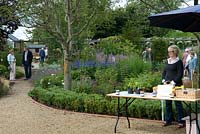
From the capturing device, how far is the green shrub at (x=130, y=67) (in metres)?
15.7

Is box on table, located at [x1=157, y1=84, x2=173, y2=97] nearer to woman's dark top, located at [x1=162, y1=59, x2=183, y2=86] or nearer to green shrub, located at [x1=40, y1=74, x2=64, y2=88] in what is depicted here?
woman's dark top, located at [x1=162, y1=59, x2=183, y2=86]

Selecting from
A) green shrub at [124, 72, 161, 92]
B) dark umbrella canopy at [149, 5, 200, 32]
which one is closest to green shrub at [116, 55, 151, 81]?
green shrub at [124, 72, 161, 92]

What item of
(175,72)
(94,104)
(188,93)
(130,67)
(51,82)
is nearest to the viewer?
(188,93)

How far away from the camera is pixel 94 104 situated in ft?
35.8

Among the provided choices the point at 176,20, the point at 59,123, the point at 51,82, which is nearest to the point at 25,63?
the point at 51,82

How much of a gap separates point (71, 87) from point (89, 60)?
205 inches

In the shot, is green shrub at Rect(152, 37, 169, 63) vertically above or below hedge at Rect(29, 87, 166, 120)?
above

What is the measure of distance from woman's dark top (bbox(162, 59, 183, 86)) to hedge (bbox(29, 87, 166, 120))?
1.11 m

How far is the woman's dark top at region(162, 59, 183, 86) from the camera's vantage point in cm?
874

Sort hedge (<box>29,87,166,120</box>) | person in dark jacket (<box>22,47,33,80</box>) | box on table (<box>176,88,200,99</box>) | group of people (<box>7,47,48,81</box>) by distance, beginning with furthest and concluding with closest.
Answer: person in dark jacket (<box>22,47,33,80</box>) → group of people (<box>7,47,48,81</box>) → hedge (<box>29,87,166,120</box>) → box on table (<box>176,88,200,99</box>)

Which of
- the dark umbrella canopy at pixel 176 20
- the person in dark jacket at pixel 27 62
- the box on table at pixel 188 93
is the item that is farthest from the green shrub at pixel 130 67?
the box on table at pixel 188 93

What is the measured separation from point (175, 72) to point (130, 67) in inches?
285

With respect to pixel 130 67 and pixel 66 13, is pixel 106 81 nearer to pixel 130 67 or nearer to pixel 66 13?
pixel 130 67

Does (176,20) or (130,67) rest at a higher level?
(176,20)
